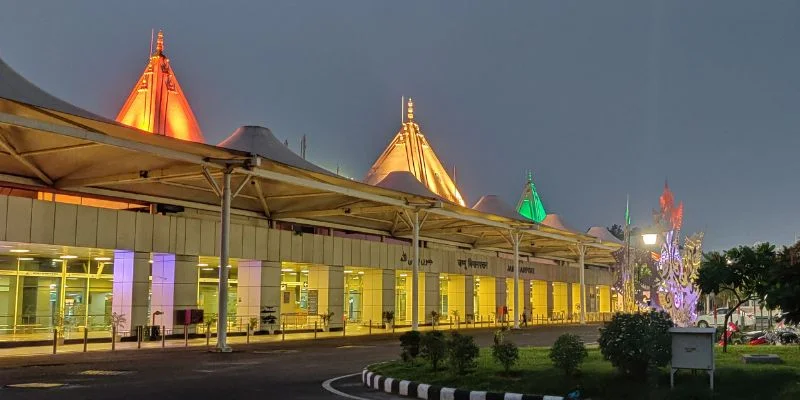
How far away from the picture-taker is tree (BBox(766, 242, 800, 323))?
35.8 feet

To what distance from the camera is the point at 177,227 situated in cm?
2931

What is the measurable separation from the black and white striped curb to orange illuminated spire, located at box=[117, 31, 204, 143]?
3276 cm

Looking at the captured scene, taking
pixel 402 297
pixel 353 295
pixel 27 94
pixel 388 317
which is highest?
pixel 27 94

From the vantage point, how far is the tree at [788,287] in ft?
35.8

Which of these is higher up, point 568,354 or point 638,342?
point 638,342

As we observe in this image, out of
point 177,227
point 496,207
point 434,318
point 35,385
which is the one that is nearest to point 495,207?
point 496,207

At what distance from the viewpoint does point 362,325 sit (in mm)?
42156

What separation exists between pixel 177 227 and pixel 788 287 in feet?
75.1

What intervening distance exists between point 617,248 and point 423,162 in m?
18.0

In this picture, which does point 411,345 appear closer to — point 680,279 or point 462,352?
point 462,352

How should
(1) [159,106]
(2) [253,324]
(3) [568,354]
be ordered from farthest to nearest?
(1) [159,106]
(2) [253,324]
(3) [568,354]

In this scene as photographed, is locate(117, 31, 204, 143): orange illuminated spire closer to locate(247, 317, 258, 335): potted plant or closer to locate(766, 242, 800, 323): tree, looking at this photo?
locate(247, 317, 258, 335): potted plant

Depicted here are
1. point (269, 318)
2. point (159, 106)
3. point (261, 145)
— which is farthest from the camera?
point (159, 106)

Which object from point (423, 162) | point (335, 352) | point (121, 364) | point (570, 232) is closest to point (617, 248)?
point (570, 232)
